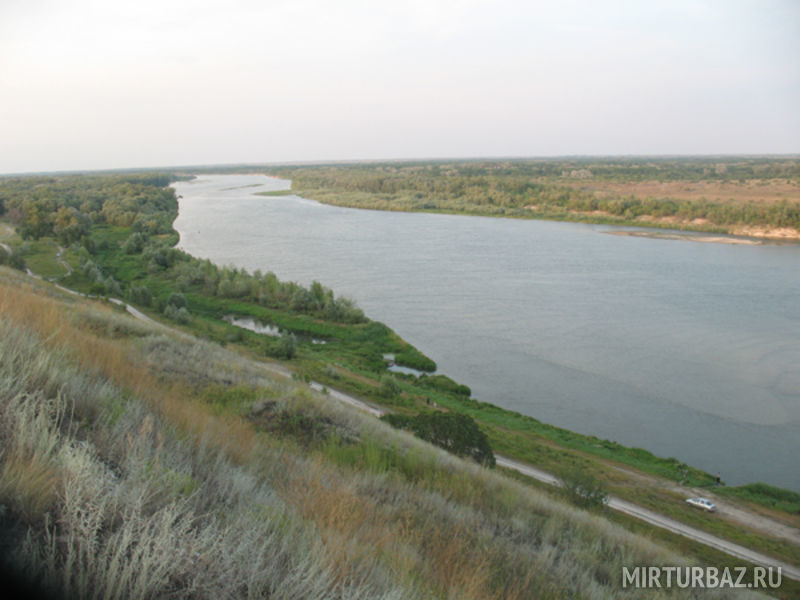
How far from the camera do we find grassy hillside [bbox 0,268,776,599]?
1954 millimetres

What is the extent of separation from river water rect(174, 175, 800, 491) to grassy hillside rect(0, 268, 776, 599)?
14.5 metres

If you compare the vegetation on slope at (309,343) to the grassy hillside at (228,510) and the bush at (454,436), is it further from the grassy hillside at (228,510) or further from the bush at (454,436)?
the bush at (454,436)

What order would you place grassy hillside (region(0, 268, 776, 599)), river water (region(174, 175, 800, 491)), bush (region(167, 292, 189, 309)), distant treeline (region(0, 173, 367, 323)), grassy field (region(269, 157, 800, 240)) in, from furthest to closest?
grassy field (region(269, 157, 800, 240))
distant treeline (region(0, 173, 367, 323))
bush (region(167, 292, 189, 309))
river water (region(174, 175, 800, 491))
grassy hillside (region(0, 268, 776, 599))

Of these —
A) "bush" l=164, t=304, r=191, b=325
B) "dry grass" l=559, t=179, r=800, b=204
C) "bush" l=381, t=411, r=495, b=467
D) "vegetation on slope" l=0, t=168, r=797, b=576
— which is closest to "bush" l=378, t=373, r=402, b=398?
"vegetation on slope" l=0, t=168, r=797, b=576

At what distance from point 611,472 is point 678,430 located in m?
5.62

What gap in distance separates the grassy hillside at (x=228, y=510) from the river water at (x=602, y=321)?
47.6 feet

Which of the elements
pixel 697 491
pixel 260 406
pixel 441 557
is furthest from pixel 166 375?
pixel 697 491

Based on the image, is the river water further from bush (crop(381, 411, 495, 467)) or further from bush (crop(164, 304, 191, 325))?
bush (crop(164, 304, 191, 325))

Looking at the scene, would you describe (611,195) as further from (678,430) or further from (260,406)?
(260,406)

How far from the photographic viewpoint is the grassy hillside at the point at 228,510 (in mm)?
1954

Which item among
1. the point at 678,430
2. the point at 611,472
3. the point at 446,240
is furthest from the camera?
the point at 446,240

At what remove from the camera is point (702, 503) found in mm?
12648

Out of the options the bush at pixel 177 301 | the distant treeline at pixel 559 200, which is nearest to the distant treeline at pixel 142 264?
the bush at pixel 177 301

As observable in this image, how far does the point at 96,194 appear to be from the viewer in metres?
69.6
